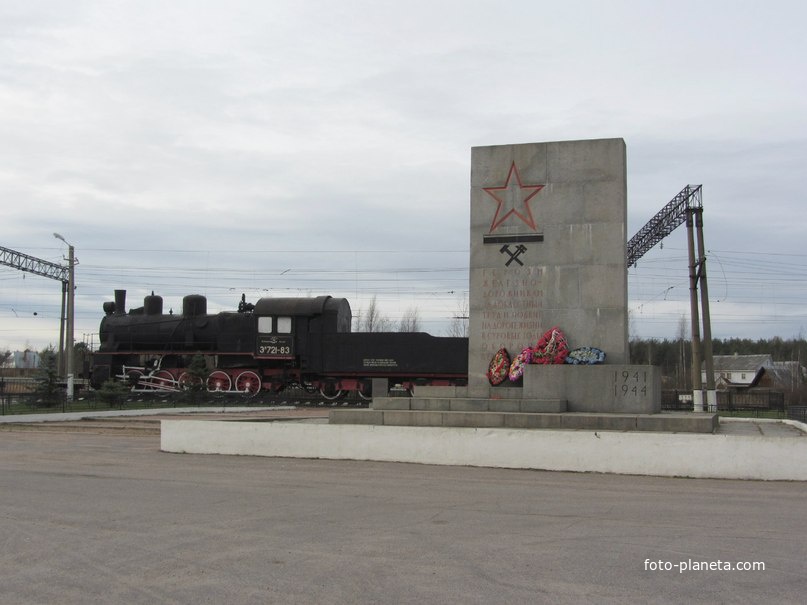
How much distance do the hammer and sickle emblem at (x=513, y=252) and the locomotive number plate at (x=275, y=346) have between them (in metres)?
19.9

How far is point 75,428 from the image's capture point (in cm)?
2242

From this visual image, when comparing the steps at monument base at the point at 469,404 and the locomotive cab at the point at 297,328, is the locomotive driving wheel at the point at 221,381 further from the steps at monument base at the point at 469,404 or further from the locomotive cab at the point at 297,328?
the steps at monument base at the point at 469,404

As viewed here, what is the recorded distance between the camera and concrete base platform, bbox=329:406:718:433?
41.5 ft

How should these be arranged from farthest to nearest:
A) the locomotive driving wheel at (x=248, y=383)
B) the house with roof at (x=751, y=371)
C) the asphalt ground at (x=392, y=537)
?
the house with roof at (x=751, y=371), the locomotive driving wheel at (x=248, y=383), the asphalt ground at (x=392, y=537)

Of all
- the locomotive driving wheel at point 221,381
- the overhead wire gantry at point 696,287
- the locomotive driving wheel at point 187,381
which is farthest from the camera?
the locomotive driving wheel at point 221,381

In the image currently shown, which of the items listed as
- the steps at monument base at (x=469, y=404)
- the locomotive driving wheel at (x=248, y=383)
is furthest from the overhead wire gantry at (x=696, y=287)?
the locomotive driving wheel at (x=248, y=383)

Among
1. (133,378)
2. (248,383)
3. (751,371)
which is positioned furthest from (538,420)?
(751,371)

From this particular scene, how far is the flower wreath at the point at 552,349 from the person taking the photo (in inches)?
560

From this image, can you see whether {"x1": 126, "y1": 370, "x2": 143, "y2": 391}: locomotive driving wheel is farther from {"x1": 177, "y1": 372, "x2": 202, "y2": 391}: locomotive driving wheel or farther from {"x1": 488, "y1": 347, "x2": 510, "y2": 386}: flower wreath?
{"x1": 488, "y1": 347, "x2": 510, "y2": 386}: flower wreath

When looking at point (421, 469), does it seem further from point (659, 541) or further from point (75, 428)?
point (75, 428)

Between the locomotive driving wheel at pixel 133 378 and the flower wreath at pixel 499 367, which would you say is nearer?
the flower wreath at pixel 499 367

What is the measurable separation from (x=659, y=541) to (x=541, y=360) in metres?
7.24

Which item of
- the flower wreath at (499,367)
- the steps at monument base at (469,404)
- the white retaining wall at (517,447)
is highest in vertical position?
the flower wreath at (499,367)

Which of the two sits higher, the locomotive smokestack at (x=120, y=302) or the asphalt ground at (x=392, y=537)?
the locomotive smokestack at (x=120, y=302)
